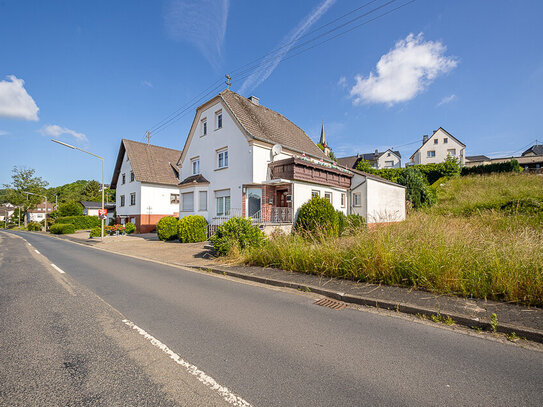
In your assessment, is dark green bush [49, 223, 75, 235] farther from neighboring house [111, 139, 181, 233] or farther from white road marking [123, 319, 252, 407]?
white road marking [123, 319, 252, 407]

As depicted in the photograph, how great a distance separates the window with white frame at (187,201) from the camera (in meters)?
19.4

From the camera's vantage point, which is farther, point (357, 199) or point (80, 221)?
point (80, 221)

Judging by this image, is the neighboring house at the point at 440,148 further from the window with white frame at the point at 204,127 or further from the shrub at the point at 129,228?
the shrub at the point at 129,228

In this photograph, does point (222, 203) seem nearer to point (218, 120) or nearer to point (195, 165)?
point (195, 165)

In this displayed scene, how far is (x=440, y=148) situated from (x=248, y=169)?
153 ft

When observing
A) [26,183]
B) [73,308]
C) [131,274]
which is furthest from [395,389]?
[26,183]

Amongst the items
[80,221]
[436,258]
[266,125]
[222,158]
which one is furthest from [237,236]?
[80,221]

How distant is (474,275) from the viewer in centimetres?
491

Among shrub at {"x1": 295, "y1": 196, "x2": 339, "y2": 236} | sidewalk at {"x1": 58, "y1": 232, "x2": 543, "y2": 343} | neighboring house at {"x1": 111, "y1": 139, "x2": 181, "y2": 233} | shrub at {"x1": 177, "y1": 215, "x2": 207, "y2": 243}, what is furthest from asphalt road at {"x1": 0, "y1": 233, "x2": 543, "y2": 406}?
neighboring house at {"x1": 111, "y1": 139, "x2": 181, "y2": 233}

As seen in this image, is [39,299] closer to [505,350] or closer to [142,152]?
[505,350]

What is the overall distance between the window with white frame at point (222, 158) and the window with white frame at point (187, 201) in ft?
10.5

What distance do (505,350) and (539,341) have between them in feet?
2.12

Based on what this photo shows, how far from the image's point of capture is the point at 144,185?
2558cm

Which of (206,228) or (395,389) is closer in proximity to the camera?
(395,389)
